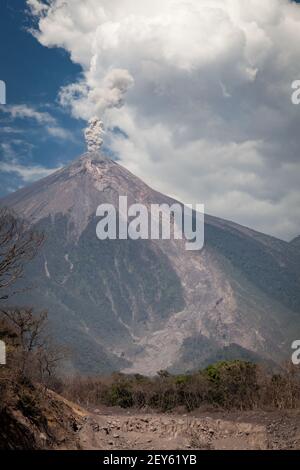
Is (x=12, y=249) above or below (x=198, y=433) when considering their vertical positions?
above

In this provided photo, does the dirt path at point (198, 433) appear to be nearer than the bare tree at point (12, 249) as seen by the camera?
No

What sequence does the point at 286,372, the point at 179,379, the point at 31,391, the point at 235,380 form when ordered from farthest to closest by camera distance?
1. the point at 179,379
2. the point at 235,380
3. the point at 286,372
4. the point at 31,391

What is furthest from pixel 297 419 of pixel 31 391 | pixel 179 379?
pixel 179 379

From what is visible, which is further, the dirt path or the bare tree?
the dirt path

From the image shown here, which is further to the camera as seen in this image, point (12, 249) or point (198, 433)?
point (198, 433)

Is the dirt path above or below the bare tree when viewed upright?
below

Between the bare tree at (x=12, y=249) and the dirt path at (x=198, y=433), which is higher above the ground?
the bare tree at (x=12, y=249)
